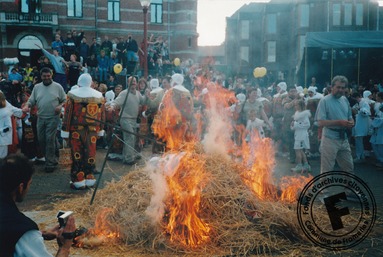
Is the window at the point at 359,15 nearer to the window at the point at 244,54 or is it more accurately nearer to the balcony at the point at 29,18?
the window at the point at 244,54

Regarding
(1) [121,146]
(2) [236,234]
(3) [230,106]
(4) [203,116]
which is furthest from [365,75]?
(2) [236,234]

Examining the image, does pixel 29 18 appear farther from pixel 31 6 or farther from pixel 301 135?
pixel 301 135

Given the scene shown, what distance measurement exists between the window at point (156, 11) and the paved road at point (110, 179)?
25.4m

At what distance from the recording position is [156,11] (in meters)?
34.8

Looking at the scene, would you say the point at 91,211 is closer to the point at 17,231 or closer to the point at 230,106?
the point at 17,231

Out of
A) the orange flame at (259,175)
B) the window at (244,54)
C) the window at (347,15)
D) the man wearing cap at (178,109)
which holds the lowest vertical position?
the orange flame at (259,175)

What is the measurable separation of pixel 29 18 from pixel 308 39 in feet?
69.9

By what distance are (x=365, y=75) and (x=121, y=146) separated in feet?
46.7

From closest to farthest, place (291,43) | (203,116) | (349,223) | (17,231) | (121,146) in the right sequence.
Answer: (17,231)
(349,223)
(121,146)
(203,116)
(291,43)

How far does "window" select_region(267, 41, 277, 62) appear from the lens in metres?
53.3

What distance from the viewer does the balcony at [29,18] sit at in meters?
28.9

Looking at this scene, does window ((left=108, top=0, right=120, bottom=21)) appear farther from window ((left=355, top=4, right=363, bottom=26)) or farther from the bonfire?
the bonfire

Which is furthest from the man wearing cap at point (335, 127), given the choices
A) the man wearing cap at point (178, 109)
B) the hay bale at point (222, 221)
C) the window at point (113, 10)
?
the window at point (113, 10)

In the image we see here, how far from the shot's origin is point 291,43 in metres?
52.0
